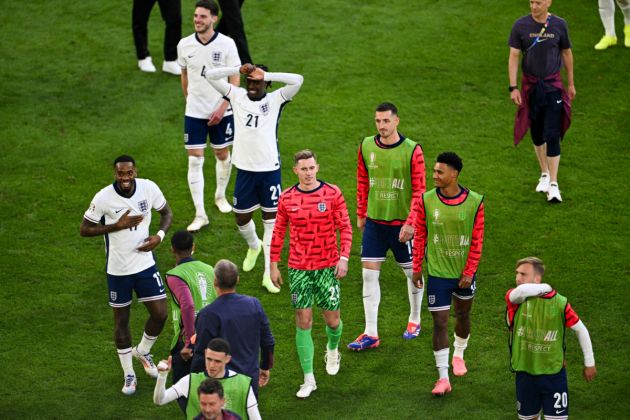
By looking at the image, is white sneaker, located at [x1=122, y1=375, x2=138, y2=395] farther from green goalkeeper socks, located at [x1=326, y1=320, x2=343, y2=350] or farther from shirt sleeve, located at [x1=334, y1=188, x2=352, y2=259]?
shirt sleeve, located at [x1=334, y1=188, x2=352, y2=259]

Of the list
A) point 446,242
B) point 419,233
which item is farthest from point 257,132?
point 446,242

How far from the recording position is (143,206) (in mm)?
9578

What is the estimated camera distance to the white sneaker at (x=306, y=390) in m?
9.52

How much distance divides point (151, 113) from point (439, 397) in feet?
23.4

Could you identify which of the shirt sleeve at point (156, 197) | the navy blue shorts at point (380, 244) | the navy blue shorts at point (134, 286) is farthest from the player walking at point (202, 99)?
the navy blue shorts at point (380, 244)


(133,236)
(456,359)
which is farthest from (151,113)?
(456,359)

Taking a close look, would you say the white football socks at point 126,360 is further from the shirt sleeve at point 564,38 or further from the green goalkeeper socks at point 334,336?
the shirt sleeve at point 564,38

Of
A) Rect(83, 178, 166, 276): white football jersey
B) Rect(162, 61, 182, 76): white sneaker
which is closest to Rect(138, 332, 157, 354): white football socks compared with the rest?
Rect(83, 178, 166, 276): white football jersey

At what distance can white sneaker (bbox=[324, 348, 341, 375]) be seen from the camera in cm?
988

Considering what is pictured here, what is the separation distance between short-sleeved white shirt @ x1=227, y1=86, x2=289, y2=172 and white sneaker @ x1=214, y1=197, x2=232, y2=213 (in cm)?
189

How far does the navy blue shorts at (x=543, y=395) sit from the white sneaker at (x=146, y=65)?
9265mm

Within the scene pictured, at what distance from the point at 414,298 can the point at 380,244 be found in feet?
2.14

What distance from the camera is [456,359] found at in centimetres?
985

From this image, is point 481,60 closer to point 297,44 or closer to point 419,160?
point 297,44
